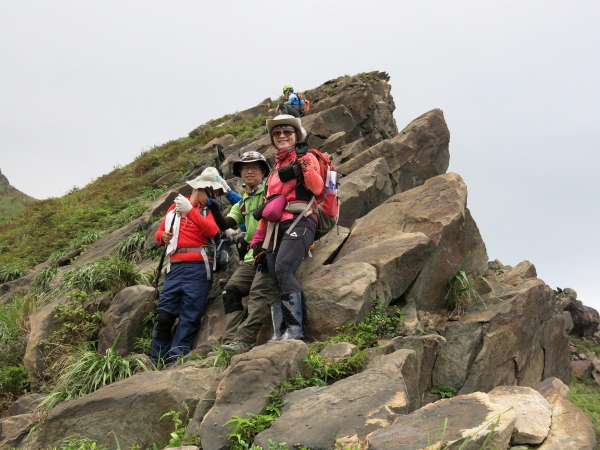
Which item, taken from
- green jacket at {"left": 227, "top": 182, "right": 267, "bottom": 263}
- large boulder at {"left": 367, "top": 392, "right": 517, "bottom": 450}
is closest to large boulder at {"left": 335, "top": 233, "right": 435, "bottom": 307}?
green jacket at {"left": 227, "top": 182, "right": 267, "bottom": 263}

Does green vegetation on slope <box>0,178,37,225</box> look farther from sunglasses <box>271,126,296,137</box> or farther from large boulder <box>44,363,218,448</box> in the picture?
large boulder <box>44,363,218,448</box>

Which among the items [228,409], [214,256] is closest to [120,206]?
[214,256]

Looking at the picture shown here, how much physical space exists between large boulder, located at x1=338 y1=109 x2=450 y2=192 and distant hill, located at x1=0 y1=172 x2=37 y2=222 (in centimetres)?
2865

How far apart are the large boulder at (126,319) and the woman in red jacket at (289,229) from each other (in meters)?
2.31

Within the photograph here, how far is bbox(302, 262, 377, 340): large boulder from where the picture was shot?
19.8 feet

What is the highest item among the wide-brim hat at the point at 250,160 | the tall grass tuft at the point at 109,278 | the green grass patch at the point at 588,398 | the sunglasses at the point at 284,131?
the sunglasses at the point at 284,131

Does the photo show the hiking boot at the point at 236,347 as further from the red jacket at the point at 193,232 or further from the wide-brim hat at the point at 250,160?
the wide-brim hat at the point at 250,160

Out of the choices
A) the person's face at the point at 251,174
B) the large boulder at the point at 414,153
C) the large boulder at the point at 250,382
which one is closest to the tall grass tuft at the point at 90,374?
the large boulder at the point at 250,382

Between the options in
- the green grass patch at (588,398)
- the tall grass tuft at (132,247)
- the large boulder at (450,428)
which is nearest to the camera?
the large boulder at (450,428)

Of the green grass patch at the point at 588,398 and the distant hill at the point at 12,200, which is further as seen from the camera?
the distant hill at the point at 12,200

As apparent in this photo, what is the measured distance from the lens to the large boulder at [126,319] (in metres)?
7.28

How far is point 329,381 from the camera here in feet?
15.5

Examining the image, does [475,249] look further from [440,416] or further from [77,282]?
[77,282]

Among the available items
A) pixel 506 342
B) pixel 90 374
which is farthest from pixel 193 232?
pixel 506 342
